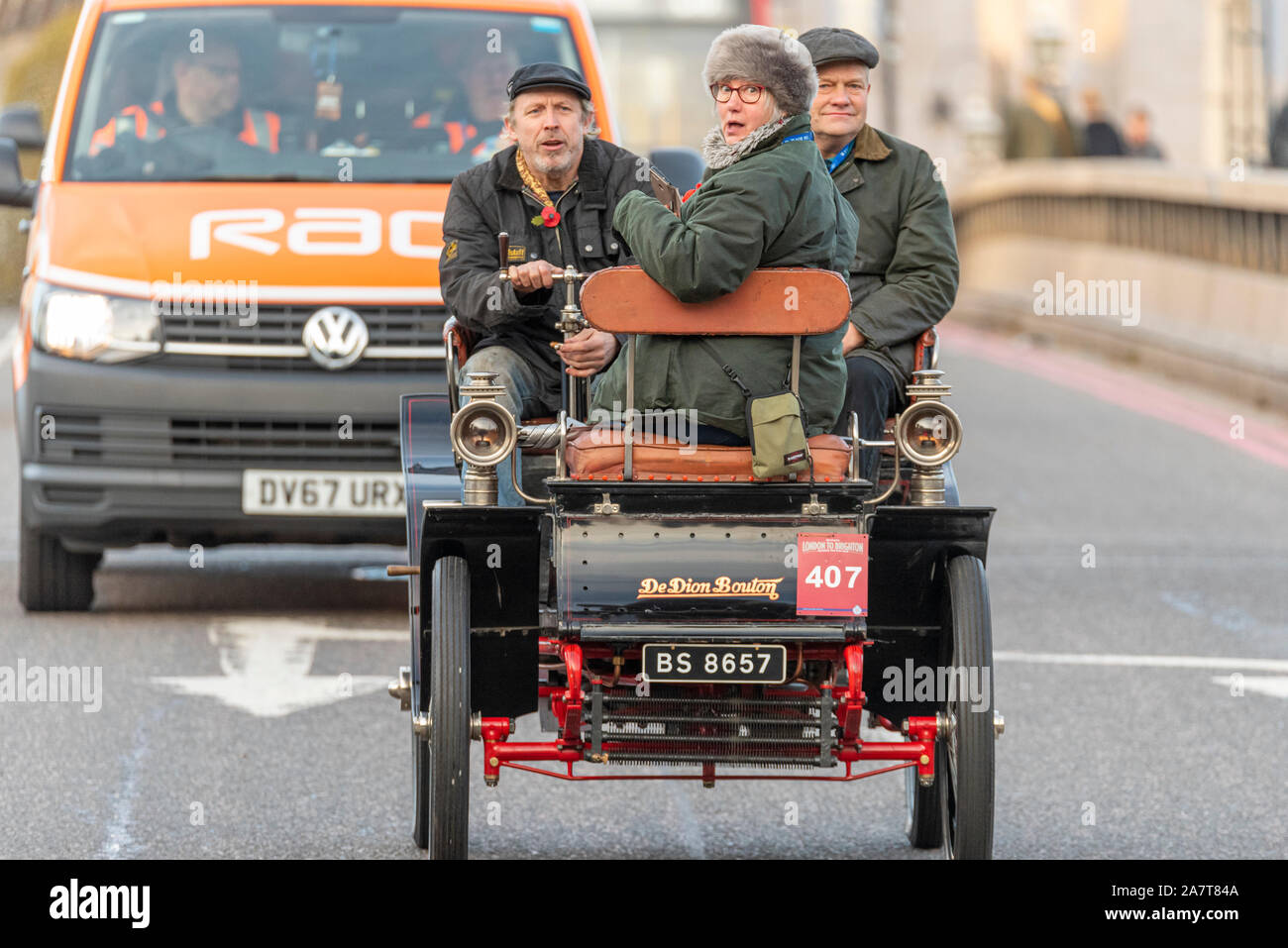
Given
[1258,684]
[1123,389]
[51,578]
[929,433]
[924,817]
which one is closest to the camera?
[929,433]

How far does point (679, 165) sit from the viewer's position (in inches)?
345

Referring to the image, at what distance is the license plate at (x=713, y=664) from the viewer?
18.0 ft

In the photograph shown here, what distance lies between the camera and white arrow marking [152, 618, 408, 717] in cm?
824

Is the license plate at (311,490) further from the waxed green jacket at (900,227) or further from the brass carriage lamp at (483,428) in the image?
the brass carriage lamp at (483,428)

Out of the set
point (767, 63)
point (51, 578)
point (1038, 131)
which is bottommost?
point (51, 578)

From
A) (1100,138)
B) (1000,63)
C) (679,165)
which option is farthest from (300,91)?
(1000,63)

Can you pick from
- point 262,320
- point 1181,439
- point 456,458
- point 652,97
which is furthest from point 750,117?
point 652,97

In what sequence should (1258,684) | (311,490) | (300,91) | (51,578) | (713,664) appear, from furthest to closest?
(300,91) → (51,578) → (311,490) → (1258,684) → (713,664)

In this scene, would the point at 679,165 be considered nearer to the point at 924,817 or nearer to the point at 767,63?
the point at 924,817

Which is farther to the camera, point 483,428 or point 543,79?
point 543,79

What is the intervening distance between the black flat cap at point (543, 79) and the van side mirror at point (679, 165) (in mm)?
2160

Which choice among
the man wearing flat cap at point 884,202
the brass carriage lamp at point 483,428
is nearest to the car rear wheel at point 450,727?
the brass carriage lamp at point 483,428

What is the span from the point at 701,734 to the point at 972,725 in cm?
59

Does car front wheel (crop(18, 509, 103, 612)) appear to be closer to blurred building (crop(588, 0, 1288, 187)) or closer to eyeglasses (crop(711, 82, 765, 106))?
eyeglasses (crop(711, 82, 765, 106))
